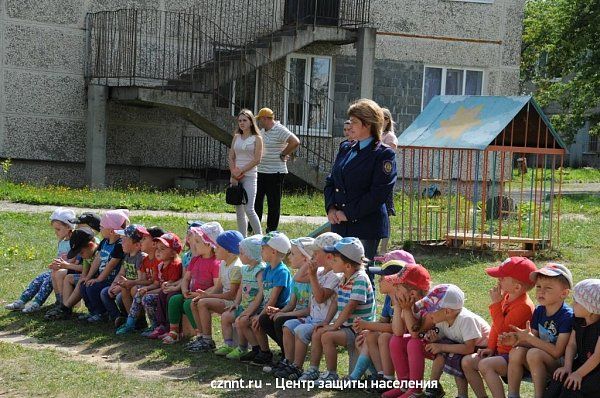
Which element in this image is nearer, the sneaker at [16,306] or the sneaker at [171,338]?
the sneaker at [171,338]

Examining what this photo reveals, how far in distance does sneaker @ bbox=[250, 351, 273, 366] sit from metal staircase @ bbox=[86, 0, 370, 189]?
37.8ft

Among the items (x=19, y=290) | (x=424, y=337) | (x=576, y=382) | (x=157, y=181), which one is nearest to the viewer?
(x=576, y=382)

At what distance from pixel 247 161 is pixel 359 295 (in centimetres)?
533

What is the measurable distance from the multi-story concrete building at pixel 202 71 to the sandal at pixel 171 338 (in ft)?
34.8

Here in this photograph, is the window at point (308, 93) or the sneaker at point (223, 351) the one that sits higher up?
the window at point (308, 93)

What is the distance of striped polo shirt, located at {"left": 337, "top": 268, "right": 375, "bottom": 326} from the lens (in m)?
7.22

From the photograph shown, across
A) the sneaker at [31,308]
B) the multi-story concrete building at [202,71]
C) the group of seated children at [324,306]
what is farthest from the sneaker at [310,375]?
the multi-story concrete building at [202,71]

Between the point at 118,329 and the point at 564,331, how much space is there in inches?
169

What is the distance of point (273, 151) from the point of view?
12758 millimetres

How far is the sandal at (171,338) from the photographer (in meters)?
8.46

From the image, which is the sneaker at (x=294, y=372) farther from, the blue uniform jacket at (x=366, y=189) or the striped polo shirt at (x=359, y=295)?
the blue uniform jacket at (x=366, y=189)

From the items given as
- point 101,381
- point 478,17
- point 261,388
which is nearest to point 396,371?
point 261,388

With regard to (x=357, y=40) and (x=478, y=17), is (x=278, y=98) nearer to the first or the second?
(x=357, y=40)

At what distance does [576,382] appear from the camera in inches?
225
